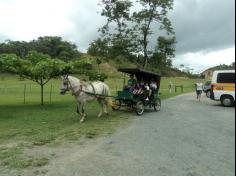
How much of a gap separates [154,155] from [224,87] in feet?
50.5

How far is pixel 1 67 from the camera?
1973 cm

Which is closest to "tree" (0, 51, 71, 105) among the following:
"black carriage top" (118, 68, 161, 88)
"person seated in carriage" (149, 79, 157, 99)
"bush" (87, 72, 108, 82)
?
"bush" (87, 72, 108, 82)

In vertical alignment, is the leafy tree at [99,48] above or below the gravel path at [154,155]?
above

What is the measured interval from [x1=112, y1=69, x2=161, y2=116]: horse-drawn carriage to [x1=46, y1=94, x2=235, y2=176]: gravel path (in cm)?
471

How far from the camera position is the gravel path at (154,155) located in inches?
261

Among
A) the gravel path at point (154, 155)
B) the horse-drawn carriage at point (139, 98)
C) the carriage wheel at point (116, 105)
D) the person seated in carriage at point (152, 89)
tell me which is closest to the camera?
the gravel path at point (154, 155)

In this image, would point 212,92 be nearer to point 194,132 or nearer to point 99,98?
point 99,98

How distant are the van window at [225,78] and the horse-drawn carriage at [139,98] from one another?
4.85 meters

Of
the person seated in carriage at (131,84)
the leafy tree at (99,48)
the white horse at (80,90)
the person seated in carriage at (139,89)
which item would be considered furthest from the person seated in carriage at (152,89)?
the leafy tree at (99,48)

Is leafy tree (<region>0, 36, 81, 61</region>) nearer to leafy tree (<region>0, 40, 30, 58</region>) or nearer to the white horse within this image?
leafy tree (<region>0, 40, 30, 58</region>)

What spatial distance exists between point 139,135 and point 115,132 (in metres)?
1.07

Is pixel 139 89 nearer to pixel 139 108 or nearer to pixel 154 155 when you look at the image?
pixel 139 108

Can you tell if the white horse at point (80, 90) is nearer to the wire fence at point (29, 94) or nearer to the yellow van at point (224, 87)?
the wire fence at point (29, 94)

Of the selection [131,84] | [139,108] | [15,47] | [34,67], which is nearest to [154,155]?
[139,108]
